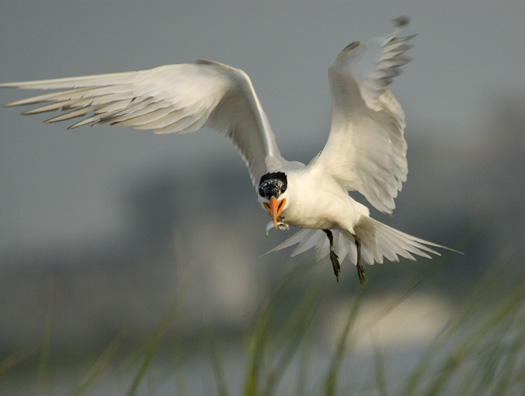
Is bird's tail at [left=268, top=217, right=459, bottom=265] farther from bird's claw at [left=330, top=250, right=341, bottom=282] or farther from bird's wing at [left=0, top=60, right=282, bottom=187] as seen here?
bird's wing at [left=0, top=60, right=282, bottom=187]

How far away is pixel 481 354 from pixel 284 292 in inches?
13.6

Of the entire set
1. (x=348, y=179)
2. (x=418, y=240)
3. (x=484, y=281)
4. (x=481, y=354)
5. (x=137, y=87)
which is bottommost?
(x=418, y=240)

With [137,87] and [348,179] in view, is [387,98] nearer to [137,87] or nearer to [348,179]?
[348,179]

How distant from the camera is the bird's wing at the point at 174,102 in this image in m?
2.12

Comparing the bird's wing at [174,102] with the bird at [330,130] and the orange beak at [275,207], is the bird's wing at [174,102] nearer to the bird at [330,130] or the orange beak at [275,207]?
the bird at [330,130]

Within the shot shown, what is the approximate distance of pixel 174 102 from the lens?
7.70 ft

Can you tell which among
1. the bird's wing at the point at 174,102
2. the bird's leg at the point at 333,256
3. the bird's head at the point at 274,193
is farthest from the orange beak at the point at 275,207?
the bird's leg at the point at 333,256

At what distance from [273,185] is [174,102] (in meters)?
0.52

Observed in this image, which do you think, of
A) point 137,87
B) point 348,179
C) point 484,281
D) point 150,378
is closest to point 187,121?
point 137,87

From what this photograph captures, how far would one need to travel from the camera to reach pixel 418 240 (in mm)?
2451

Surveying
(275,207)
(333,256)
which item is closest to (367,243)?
(333,256)

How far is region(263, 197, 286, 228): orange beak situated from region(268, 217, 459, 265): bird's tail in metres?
0.38

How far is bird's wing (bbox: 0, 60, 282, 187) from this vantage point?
83.5 inches

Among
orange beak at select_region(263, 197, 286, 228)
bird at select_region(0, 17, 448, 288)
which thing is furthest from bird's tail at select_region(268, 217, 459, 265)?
orange beak at select_region(263, 197, 286, 228)
